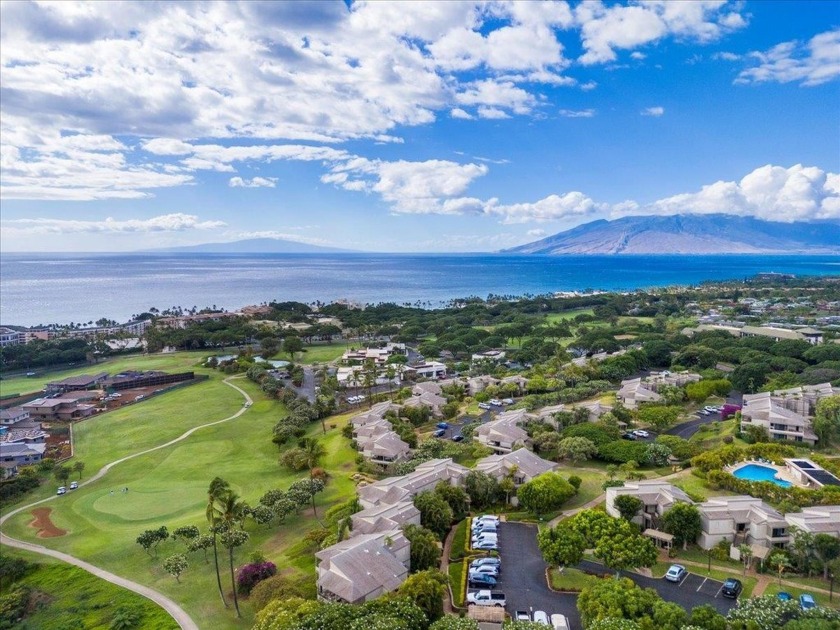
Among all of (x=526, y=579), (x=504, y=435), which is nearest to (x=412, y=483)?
(x=526, y=579)

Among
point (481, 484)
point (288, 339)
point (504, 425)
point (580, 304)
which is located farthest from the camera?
point (580, 304)

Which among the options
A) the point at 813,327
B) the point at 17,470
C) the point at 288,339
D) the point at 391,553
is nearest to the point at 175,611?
the point at 391,553

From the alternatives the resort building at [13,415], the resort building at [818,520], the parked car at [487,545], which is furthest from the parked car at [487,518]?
the resort building at [13,415]

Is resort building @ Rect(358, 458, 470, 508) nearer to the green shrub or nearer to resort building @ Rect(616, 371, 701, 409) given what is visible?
the green shrub

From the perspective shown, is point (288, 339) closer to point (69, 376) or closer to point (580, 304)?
point (69, 376)

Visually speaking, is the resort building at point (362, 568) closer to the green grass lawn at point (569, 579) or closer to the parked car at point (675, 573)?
the green grass lawn at point (569, 579)

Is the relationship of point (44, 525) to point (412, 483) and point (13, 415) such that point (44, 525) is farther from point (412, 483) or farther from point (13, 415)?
point (13, 415)

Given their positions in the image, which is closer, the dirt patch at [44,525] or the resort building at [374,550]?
the resort building at [374,550]
